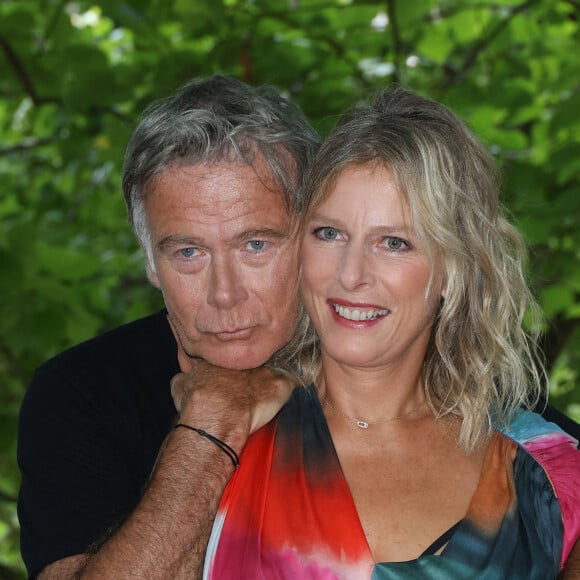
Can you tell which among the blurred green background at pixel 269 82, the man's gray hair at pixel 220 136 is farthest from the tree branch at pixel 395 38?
the man's gray hair at pixel 220 136

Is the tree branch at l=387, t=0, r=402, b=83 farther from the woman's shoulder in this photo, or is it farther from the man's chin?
the woman's shoulder

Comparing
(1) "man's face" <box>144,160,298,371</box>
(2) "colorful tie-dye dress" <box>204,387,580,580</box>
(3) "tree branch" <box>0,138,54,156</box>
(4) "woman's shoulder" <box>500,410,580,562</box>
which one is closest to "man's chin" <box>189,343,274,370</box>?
(1) "man's face" <box>144,160,298,371</box>

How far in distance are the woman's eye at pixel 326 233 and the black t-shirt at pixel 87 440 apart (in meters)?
0.65

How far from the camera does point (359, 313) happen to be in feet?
7.41

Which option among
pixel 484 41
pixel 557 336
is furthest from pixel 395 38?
pixel 557 336

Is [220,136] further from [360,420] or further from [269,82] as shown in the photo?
[269,82]

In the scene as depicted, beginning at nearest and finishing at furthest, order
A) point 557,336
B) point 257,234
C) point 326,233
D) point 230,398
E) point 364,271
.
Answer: point 364,271 → point 326,233 → point 230,398 → point 257,234 → point 557,336

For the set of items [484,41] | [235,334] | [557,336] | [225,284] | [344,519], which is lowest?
[557,336]

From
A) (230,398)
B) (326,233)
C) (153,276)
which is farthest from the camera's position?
(153,276)

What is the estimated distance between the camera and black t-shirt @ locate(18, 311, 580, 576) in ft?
8.05

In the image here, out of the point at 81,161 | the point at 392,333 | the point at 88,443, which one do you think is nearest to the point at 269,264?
the point at 392,333

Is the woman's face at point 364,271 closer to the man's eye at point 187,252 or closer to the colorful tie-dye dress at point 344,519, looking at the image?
the colorful tie-dye dress at point 344,519

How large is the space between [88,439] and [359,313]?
0.74 m

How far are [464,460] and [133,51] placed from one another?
2.25m
